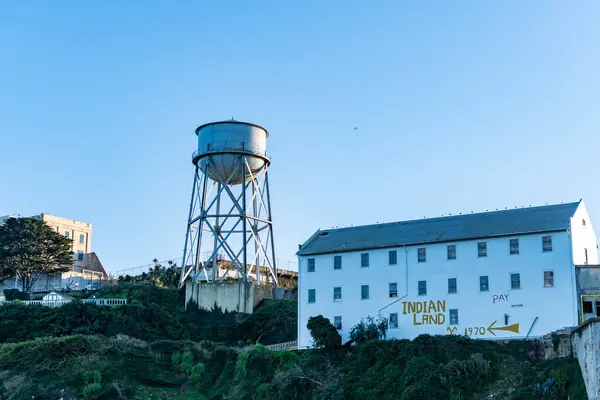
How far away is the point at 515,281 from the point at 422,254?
678 cm

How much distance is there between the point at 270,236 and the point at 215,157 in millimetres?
9337

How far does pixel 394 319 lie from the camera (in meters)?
54.8

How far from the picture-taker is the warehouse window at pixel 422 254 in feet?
181

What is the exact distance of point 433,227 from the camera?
57.3 m

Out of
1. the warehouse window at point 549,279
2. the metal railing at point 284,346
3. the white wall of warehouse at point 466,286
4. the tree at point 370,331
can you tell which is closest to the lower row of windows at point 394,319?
the white wall of warehouse at point 466,286

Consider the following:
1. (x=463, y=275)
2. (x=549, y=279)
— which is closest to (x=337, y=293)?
(x=463, y=275)

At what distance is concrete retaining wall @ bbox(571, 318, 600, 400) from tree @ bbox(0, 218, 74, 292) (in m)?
57.5

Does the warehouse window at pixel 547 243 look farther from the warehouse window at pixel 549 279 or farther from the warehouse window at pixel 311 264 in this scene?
the warehouse window at pixel 311 264

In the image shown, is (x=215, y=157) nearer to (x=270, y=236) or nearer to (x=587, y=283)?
(x=270, y=236)

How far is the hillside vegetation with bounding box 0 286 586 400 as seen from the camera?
44.6m

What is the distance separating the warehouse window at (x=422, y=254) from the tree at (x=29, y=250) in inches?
1721

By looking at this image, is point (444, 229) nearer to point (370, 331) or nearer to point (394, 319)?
point (394, 319)

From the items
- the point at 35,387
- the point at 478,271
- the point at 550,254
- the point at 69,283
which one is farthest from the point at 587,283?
the point at 69,283

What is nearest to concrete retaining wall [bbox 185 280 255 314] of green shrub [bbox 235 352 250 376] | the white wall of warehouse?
the white wall of warehouse
